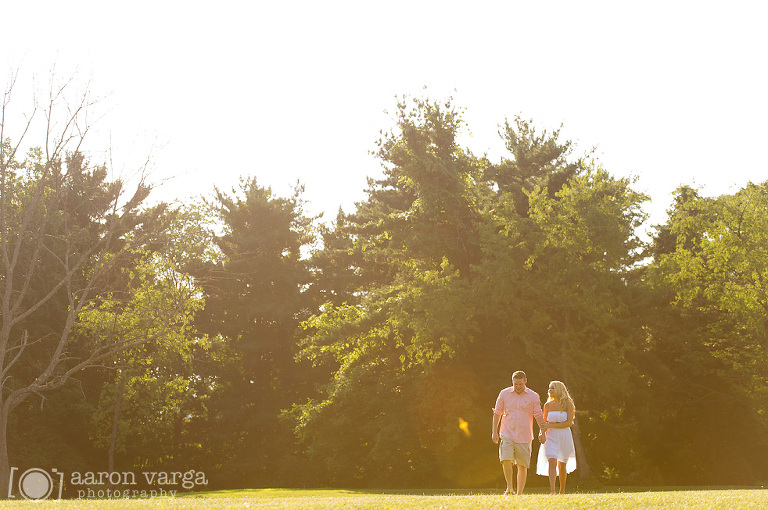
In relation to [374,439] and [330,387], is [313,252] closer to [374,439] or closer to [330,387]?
[330,387]

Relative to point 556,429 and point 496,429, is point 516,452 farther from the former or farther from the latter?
point 556,429

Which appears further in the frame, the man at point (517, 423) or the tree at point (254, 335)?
the tree at point (254, 335)

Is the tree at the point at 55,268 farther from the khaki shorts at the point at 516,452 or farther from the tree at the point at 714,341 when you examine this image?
the tree at the point at 714,341

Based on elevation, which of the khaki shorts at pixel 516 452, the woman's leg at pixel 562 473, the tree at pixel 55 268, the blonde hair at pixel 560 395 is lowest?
the woman's leg at pixel 562 473

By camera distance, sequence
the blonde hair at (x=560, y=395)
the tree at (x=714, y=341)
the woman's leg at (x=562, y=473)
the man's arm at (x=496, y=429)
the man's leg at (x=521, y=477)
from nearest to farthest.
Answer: the man's arm at (x=496, y=429) → the man's leg at (x=521, y=477) → the blonde hair at (x=560, y=395) → the woman's leg at (x=562, y=473) → the tree at (x=714, y=341)

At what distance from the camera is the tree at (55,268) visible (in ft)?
78.6

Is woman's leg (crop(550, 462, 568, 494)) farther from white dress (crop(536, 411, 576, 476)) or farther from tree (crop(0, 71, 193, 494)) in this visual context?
tree (crop(0, 71, 193, 494))

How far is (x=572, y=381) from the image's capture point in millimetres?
30016

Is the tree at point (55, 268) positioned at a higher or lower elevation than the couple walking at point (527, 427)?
A: higher

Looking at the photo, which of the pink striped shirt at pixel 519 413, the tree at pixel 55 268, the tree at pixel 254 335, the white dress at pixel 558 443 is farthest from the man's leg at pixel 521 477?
the tree at pixel 254 335

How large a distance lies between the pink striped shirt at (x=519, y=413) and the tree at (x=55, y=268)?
16.1m

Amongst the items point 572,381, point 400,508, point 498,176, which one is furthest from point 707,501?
point 498,176

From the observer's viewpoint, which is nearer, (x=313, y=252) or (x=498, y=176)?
(x=498, y=176)

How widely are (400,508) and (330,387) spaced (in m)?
25.4
